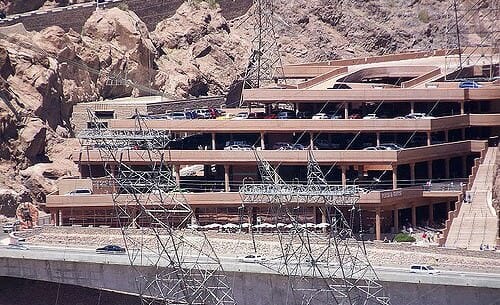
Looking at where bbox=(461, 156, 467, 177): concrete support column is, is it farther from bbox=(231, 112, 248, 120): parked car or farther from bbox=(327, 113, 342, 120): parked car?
bbox=(231, 112, 248, 120): parked car

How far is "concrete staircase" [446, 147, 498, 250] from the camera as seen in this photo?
284ft

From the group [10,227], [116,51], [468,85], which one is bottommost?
[10,227]

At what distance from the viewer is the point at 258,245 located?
3388 inches

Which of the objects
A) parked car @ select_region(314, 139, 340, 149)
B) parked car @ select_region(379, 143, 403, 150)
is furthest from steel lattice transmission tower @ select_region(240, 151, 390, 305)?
parked car @ select_region(314, 139, 340, 149)

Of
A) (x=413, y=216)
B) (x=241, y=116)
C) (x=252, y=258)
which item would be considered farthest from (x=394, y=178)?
(x=252, y=258)

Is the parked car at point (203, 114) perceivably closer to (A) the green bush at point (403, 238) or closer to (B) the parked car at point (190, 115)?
(B) the parked car at point (190, 115)

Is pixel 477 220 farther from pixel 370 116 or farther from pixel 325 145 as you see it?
pixel 370 116

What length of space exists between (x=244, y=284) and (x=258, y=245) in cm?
514

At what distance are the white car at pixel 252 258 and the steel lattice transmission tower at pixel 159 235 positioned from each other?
132cm

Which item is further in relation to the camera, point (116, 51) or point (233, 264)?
point (116, 51)

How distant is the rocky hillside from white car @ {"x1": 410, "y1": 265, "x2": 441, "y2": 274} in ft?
85.6

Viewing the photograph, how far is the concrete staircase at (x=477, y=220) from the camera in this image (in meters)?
86.4

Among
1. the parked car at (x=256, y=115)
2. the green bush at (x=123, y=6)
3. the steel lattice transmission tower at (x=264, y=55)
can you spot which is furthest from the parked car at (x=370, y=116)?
the green bush at (x=123, y=6)

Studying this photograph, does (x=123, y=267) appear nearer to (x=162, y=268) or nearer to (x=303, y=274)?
(x=162, y=268)
